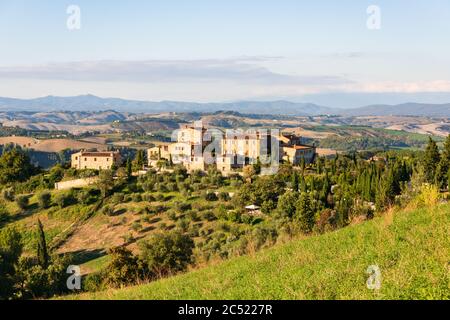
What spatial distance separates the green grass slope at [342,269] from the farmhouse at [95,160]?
202ft

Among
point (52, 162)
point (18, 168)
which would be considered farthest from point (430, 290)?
point (52, 162)

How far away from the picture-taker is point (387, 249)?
1065cm

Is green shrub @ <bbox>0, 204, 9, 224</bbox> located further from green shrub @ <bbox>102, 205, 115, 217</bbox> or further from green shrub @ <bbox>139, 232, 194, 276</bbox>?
green shrub @ <bbox>139, 232, 194, 276</bbox>

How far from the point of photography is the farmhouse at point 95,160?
72.4 meters

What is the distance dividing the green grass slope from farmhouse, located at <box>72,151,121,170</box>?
61508 mm

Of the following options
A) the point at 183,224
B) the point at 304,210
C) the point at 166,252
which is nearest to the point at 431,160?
the point at 304,210

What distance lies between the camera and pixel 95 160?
239 feet

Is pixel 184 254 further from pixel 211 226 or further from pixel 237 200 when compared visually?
pixel 237 200

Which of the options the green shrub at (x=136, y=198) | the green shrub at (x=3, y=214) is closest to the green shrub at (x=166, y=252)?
the green shrub at (x=136, y=198)

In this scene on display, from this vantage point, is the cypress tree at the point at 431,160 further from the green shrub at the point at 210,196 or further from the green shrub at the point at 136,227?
the green shrub at the point at 136,227

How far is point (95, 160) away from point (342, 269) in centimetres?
6658

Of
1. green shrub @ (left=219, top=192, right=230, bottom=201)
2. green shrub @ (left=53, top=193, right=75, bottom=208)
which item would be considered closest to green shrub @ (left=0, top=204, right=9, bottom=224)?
green shrub @ (left=53, top=193, right=75, bottom=208)
